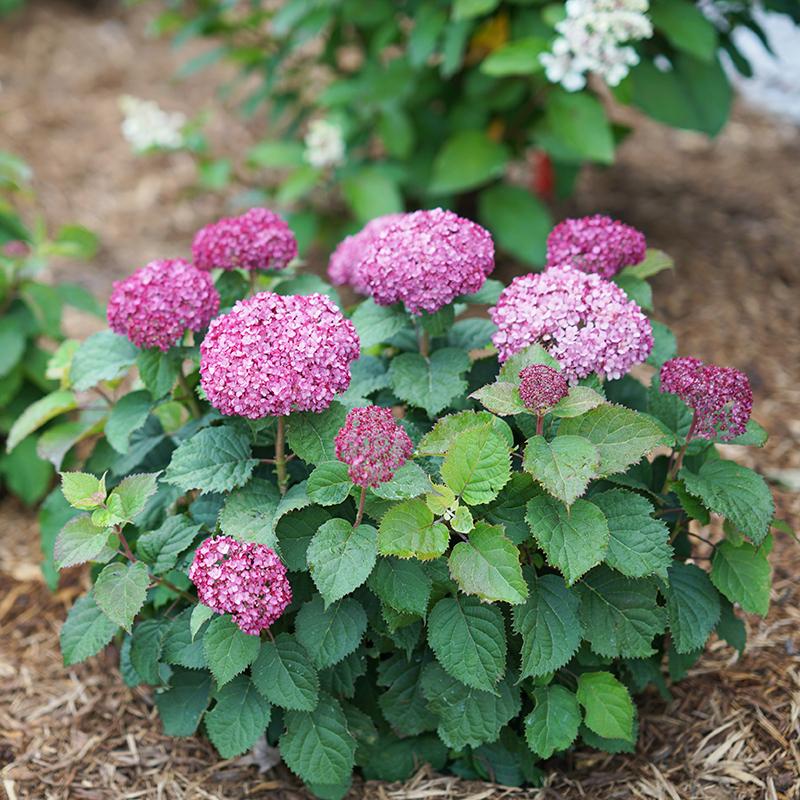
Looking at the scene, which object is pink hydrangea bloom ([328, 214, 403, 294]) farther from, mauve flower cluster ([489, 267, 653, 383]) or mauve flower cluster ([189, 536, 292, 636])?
mauve flower cluster ([189, 536, 292, 636])

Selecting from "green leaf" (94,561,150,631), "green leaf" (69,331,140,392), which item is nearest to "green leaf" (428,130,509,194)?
"green leaf" (69,331,140,392)

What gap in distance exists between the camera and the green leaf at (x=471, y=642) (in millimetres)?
1708

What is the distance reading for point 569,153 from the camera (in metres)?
3.53

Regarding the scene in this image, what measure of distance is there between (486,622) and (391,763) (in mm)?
469

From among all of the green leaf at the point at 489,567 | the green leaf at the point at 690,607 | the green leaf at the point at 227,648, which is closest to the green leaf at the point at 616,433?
the green leaf at the point at 489,567

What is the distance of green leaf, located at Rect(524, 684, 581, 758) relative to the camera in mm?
1821

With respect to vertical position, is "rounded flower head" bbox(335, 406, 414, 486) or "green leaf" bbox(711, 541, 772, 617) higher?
"rounded flower head" bbox(335, 406, 414, 486)

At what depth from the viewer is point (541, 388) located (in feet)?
5.37

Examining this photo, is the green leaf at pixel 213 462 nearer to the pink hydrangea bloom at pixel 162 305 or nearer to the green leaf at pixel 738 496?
the pink hydrangea bloom at pixel 162 305

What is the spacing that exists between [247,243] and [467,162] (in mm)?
1656

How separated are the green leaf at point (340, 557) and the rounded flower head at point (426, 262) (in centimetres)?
47

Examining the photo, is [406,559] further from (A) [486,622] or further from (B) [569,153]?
(B) [569,153]

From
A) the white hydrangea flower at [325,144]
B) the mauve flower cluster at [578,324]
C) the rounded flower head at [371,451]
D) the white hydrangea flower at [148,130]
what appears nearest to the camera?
the rounded flower head at [371,451]

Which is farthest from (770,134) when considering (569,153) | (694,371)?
(694,371)
